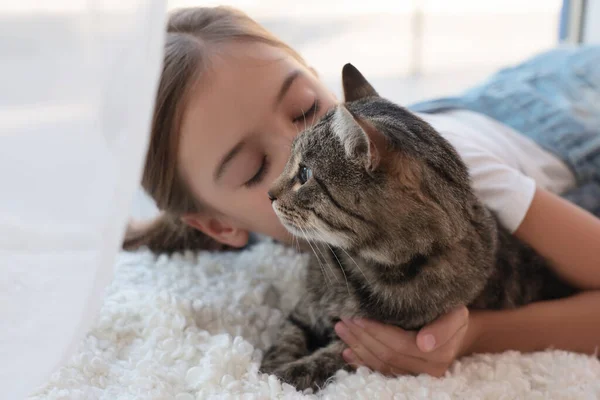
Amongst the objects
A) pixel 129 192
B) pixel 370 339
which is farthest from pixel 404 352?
pixel 129 192

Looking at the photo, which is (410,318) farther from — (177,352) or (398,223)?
(177,352)

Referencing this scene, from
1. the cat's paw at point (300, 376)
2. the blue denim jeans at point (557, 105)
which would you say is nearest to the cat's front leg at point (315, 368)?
the cat's paw at point (300, 376)

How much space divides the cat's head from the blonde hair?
35 cm

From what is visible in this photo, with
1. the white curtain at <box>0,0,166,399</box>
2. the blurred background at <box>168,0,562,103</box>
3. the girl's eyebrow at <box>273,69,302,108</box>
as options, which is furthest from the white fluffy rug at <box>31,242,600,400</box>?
the blurred background at <box>168,0,562,103</box>

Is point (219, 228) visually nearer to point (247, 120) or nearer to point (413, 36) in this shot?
point (247, 120)

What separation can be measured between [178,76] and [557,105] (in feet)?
3.40

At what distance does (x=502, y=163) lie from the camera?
3.86ft

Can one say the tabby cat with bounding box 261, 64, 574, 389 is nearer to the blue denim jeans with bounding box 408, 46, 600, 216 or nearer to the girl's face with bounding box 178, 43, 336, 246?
the girl's face with bounding box 178, 43, 336, 246

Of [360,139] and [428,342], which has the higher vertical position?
[360,139]

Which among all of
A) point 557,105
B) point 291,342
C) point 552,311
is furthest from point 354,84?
point 557,105

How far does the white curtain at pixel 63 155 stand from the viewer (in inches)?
21.2

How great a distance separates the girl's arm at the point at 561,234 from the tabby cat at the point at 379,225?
8 cm

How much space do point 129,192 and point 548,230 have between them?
85 centimetres

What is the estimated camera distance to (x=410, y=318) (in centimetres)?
94
